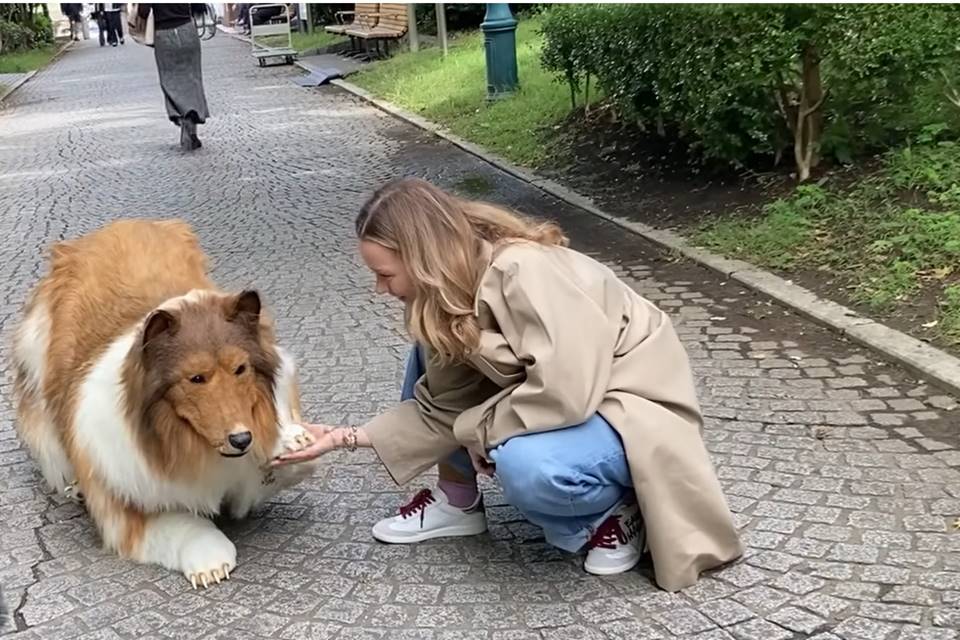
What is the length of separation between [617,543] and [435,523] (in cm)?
72

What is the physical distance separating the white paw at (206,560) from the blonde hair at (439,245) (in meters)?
1.06

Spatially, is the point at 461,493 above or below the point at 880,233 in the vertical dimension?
below

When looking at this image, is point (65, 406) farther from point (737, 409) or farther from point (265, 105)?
point (265, 105)

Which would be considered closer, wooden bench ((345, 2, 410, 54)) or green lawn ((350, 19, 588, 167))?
green lawn ((350, 19, 588, 167))

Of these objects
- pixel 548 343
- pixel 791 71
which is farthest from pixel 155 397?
pixel 791 71

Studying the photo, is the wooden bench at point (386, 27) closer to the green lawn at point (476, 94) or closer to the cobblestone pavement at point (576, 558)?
the green lawn at point (476, 94)

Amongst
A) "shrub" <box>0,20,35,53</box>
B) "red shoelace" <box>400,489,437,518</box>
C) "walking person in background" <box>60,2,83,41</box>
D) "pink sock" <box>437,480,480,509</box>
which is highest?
"walking person in background" <box>60,2,83,41</box>

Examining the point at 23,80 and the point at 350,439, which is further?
the point at 23,80

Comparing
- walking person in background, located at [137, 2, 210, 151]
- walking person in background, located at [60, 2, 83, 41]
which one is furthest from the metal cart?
walking person in background, located at [60, 2, 83, 41]

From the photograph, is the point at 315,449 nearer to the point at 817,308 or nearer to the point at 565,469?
the point at 565,469

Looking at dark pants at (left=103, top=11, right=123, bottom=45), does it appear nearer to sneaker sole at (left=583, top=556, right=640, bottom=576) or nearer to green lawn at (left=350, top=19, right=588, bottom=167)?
green lawn at (left=350, top=19, right=588, bottom=167)

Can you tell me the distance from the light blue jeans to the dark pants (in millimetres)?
41117

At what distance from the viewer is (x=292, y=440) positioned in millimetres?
3652

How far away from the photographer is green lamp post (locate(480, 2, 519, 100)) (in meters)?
13.1
